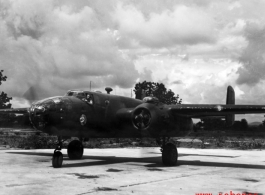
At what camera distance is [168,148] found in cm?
1558

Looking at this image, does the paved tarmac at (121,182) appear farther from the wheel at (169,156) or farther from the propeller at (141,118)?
the propeller at (141,118)

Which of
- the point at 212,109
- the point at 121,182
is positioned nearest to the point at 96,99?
the point at 212,109

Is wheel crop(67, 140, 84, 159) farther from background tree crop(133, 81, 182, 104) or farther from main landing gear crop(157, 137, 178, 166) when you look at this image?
background tree crop(133, 81, 182, 104)

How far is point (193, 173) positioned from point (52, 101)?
20.5 feet

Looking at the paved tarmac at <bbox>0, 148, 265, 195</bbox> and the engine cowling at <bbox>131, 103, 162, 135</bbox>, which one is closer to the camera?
the paved tarmac at <bbox>0, 148, 265, 195</bbox>

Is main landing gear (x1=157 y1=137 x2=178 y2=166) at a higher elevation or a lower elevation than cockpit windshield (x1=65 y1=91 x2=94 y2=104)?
lower

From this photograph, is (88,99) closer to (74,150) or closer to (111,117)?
(111,117)

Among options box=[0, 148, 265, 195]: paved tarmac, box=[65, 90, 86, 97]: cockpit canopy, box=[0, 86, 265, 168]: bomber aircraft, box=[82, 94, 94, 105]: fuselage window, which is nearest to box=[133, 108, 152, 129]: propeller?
box=[0, 86, 265, 168]: bomber aircraft

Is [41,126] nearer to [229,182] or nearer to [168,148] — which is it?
[168,148]

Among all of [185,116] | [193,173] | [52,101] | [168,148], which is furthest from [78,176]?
[185,116]

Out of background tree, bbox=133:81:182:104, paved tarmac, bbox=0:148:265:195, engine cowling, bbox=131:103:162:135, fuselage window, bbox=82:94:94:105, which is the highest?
background tree, bbox=133:81:182:104

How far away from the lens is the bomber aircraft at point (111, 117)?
13180mm

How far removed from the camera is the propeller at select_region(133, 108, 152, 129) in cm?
1524

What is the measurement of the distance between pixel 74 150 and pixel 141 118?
438cm
